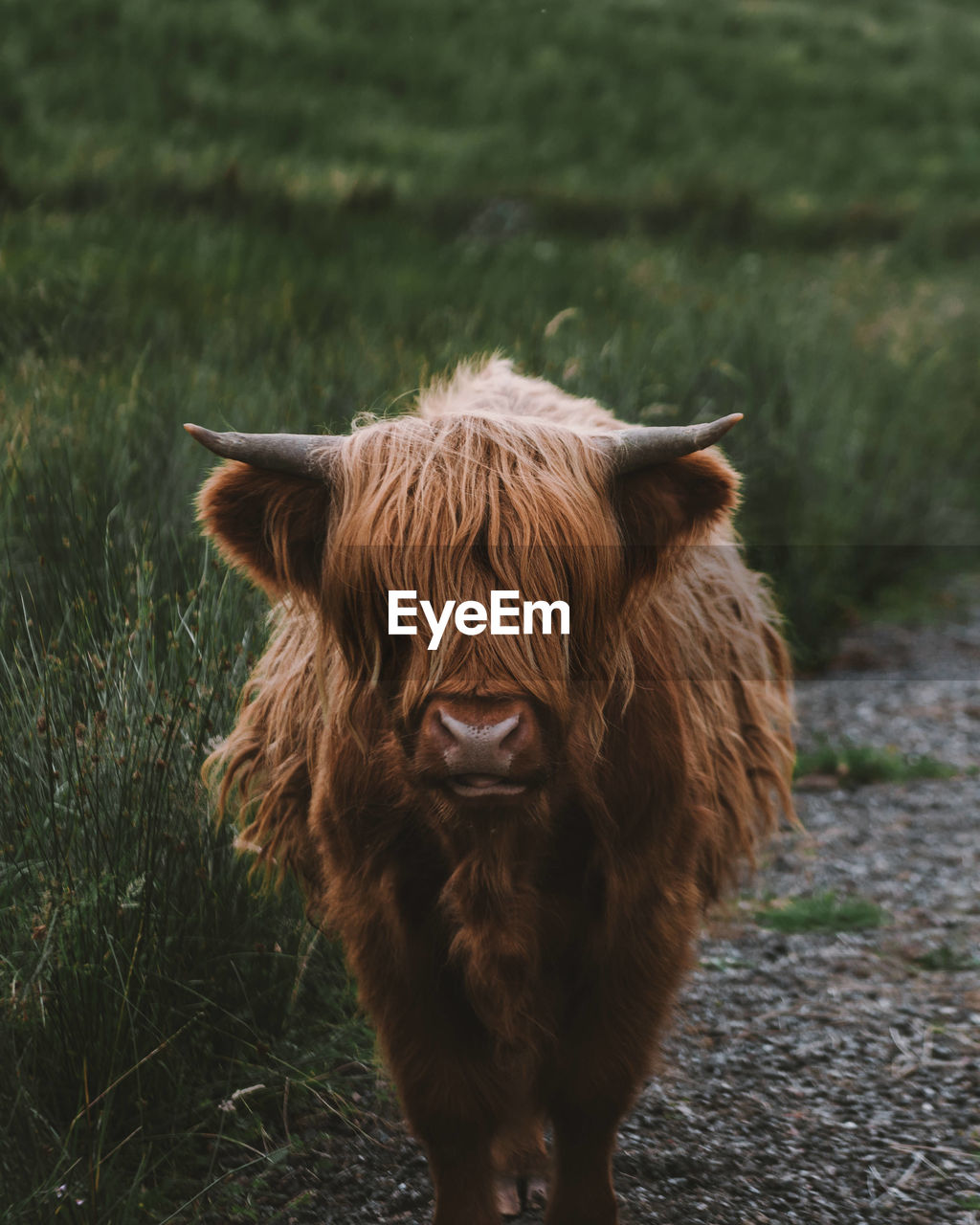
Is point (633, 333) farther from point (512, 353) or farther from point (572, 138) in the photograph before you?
point (572, 138)

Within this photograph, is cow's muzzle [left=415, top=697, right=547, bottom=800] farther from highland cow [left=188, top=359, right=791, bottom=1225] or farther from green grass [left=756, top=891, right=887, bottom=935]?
green grass [left=756, top=891, right=887, bottom=935]

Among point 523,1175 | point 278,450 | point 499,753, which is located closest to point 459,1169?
point 523,1175

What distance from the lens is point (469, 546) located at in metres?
1.96

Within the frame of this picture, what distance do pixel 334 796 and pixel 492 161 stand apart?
39.8ft

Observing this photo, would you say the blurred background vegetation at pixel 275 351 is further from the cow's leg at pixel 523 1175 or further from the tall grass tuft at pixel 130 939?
the cow's leg at pixel 523 1175

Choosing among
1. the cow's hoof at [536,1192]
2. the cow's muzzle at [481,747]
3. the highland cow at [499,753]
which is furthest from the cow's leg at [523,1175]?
the cow's muzzle at [481,747]

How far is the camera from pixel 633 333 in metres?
5.82

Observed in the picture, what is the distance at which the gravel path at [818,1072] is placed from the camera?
251 centimetres

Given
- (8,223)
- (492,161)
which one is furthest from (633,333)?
(492,161)

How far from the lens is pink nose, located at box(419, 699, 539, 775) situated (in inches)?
69.9

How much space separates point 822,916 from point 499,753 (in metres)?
2.25

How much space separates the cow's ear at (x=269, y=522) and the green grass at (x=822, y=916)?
211 cm

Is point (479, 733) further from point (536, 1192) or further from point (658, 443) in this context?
point (536, 1192)

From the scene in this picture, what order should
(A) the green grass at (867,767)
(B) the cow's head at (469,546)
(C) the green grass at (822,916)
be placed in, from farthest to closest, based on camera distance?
(A) the green grass at (867,767)
(C) the green grass at (822,916)
(B) the cow's head at (469,546)
